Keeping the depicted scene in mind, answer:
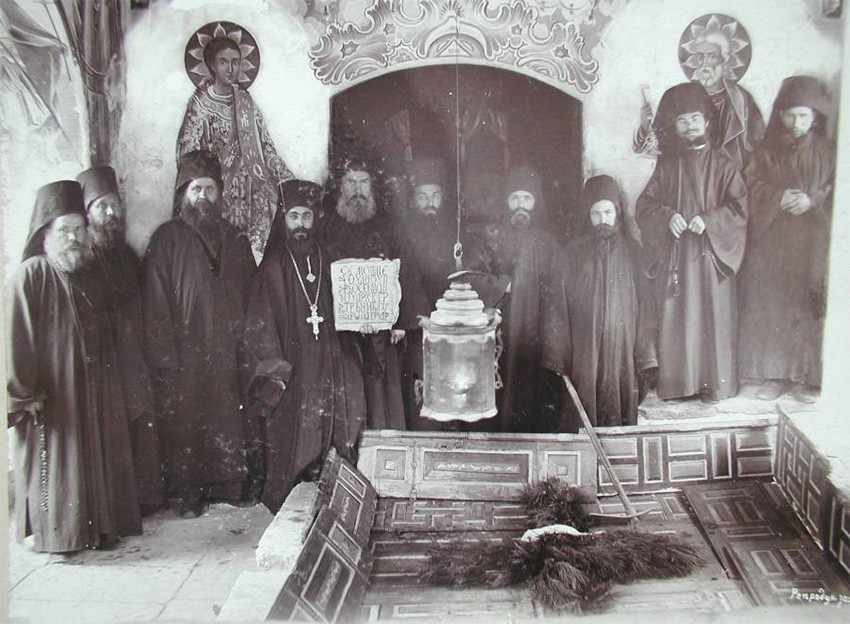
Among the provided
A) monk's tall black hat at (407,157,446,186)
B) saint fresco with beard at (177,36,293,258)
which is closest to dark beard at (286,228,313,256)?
saint fresco with beard at (177,36,293,258)

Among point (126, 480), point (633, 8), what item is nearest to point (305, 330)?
point (126, 480)

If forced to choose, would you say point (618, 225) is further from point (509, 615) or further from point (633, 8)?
point (509, 615)

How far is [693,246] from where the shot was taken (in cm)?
406

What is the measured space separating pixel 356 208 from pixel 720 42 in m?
2.13

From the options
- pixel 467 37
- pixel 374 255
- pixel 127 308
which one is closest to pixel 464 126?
pixel 467 37

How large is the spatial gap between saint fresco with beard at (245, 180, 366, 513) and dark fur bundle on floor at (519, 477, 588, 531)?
999 mm

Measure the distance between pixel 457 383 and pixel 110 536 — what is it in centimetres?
201

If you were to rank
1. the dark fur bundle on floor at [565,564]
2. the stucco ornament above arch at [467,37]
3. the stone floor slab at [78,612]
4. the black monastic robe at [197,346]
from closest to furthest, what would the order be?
the dark fur bundle on floor at [565,564] < the stone floor slab at [78,612] < the stucco ornament above arch at [467,37] < the black monastic robe at [197,346]

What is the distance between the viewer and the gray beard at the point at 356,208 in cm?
401

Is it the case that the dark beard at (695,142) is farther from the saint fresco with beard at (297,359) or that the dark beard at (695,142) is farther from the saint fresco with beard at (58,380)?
the saint fresco with beard at (58,380)

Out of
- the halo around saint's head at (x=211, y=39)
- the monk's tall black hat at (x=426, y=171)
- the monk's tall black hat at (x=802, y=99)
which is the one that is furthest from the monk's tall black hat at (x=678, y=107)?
the halo around saint's head at (x=211, y=39)

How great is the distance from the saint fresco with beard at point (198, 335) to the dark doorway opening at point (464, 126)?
768mm

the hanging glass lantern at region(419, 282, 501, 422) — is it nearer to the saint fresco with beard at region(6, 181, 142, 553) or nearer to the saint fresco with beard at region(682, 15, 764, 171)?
the saint fresco with beard at region(682, 15, 764, 171)

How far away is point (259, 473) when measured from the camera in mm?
4137
